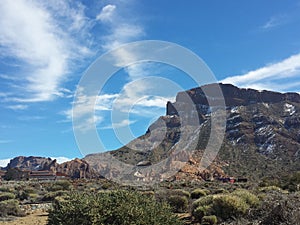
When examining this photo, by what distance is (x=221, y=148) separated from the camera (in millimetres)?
80438

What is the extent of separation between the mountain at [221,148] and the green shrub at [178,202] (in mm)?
37787

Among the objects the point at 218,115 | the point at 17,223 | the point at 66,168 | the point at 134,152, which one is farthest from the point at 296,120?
the point at 17,223

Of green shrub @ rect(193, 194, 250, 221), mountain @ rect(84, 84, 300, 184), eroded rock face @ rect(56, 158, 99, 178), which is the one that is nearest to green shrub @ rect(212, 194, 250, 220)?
green shrub @ rect(193, 194, 250, 221)

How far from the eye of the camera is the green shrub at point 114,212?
10469mm

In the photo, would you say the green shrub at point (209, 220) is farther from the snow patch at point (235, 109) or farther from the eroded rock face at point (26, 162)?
the eroded rock face at point (26, 162)

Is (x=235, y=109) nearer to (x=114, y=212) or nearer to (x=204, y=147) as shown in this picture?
(x=204, y=147)

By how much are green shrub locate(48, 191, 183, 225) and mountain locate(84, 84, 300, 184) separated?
49.2m

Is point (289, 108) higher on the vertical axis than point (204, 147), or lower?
higher

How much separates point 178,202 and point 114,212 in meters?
12.7

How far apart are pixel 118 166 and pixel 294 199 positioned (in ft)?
227

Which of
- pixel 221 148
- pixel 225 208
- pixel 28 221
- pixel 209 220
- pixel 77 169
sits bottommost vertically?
pixel 209 220

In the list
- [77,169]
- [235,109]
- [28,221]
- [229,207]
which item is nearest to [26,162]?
[77,169]

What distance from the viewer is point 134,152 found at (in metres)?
82.4

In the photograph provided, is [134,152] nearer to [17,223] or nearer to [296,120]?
[296,120]
